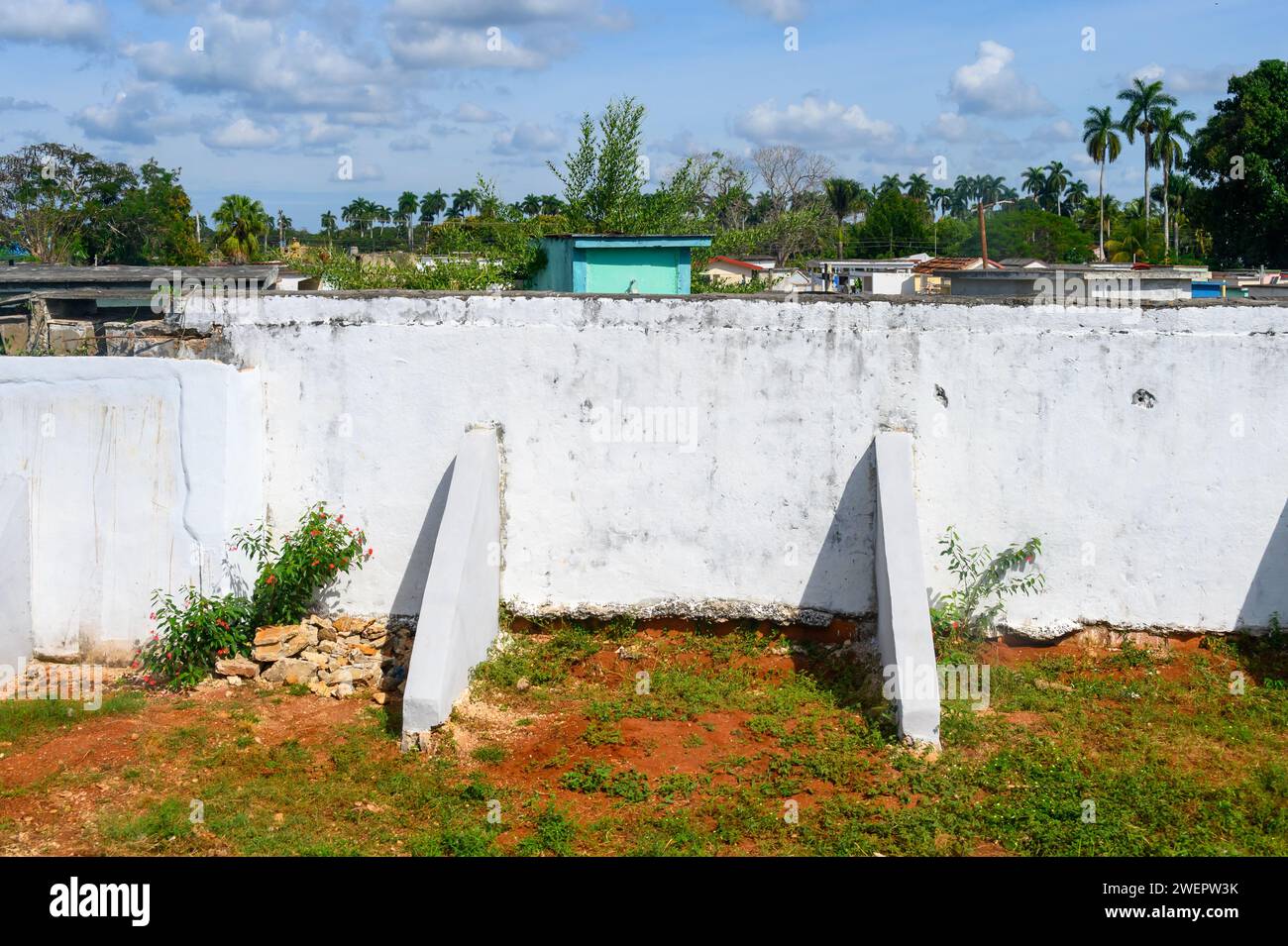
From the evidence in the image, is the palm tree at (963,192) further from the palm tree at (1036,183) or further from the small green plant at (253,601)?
the small green plant at (253,601)

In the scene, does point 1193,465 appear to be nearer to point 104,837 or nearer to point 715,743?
point 715,743

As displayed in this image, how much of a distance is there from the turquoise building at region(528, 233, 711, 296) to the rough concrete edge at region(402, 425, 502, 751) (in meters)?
6.69

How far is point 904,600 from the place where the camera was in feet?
23.2

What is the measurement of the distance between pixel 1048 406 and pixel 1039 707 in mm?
2241

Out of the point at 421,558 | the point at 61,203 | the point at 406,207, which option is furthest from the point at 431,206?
the point at 421,558

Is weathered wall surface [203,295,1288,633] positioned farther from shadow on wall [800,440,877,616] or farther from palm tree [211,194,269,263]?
palm tree [211,194,269,263]

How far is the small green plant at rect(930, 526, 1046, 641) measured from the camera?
7984mm

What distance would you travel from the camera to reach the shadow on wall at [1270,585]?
7.88 metres

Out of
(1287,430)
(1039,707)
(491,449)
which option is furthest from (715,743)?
(1287,430)

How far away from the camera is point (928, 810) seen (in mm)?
5930

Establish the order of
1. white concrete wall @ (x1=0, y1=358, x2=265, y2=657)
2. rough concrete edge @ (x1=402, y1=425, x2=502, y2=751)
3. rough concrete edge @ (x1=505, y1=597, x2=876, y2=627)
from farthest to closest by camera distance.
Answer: rough concrete edge @ (x1=505, y1=597, x2=876, y2=627) → white concrete wall @ (x1=0, y1=358, x2=265, y2=657) → rough concrete edge @ (x1=402, y1=425, x2=502, y2=751)

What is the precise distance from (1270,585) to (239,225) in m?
32.6

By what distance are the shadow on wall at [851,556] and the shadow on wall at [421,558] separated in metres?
2.91

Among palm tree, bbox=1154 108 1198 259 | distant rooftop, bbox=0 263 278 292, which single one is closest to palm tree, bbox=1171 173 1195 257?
palm tree, bbox=1154 108 1198 259
